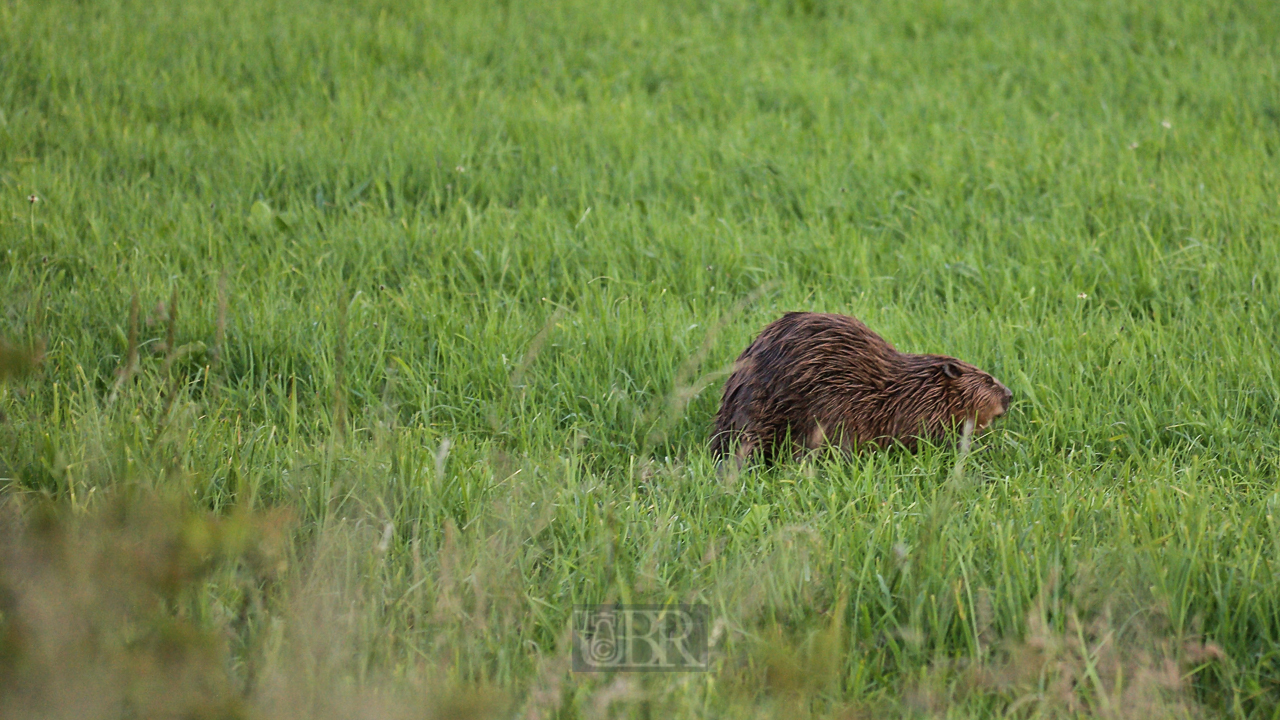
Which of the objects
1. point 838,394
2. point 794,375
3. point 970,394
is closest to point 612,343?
point 794,375

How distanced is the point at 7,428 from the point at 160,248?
80.7 inches

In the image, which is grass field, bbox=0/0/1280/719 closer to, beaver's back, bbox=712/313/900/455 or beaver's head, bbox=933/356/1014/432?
beaver's head, bbox=933/356/1014/432

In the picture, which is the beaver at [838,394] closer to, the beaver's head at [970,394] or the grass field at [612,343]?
the beaver's head at [970,394]

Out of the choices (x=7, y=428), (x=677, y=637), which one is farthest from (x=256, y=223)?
(x=677, y=637)

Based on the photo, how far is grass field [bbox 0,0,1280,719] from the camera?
2.29 metres

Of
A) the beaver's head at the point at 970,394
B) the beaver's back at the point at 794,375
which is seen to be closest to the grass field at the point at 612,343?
the beaver's head at the point at 970,394

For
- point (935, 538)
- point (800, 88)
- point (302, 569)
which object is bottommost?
point (302, 569)

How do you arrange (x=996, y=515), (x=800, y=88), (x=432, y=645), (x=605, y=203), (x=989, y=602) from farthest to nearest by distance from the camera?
1. (x=800, y=88)
2. (x=605, y=203)
3. (x=996, y=515)
4. (x=989, y=602)
5. (x=432, y=645)

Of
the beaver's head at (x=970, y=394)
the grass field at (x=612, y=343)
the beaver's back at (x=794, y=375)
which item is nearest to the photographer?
the grass field at (x=612, y=343)

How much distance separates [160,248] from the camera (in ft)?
16.3

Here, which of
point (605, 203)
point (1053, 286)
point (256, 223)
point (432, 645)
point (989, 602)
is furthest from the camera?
point (605, 203)

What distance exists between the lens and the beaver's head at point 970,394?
12.1ft

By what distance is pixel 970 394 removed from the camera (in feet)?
12.2

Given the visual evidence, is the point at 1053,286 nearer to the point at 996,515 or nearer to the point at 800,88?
the point at 996,515
